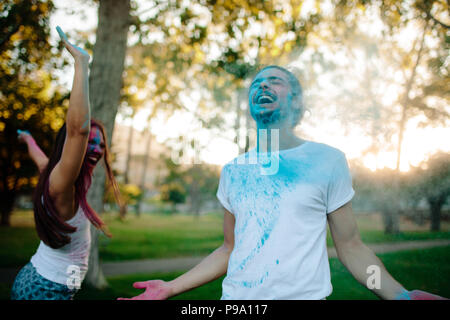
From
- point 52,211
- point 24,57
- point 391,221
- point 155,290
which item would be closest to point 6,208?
point 24,57

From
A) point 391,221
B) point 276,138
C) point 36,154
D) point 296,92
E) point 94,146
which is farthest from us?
point 391,221

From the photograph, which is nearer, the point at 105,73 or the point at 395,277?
the point at 105,73

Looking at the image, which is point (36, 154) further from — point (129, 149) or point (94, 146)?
point (129, 149)

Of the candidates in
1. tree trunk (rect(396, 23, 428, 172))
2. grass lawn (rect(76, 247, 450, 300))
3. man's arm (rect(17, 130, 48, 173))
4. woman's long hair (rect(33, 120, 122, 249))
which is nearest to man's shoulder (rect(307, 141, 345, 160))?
woman's long hair (rect(33, 120, 122, 249))

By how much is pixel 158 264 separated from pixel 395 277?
19.4 feet

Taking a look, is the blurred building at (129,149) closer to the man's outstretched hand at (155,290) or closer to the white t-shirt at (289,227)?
the man's outstretched hand at (155,290)

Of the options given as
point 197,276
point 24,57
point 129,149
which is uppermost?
point 129,149

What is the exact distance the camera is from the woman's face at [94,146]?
1940 mm

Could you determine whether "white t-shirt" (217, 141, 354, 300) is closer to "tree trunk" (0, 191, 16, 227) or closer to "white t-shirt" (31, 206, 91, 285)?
"white t-shirt" (31, 206, 91, 285)

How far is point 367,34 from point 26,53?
7.17 metres

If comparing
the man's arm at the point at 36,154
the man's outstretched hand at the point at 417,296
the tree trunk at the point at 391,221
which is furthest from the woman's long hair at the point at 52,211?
the tree trunk at the point at 391,221

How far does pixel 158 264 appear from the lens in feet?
30.0

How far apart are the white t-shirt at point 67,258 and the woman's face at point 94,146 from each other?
306mm

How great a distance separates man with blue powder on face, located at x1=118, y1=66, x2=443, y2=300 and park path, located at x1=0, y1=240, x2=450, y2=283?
20.2 feet
